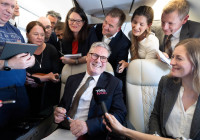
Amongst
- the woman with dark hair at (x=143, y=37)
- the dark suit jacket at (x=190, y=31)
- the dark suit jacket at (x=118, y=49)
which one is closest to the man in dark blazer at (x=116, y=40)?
the dark suit jacket at (x=118, y=49)

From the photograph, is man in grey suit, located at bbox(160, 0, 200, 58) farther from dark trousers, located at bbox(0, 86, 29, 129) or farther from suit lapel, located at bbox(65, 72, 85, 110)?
dark trousers, located at bbox(0, 86, 29, 129)

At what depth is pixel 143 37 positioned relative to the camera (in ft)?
6.29

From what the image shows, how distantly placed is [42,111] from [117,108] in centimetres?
84

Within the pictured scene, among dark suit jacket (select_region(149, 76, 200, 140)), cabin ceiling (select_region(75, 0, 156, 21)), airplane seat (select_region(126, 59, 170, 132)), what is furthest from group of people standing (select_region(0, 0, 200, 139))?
cabin ceiling (select_region(75, 0, 156, 21))

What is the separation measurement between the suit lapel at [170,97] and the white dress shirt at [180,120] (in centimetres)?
2

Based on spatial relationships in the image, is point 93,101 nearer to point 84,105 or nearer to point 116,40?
point 84,105

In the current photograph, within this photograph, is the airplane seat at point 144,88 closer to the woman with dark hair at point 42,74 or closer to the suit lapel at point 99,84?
the suit lapel at point 99,84

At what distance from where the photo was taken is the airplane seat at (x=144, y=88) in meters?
1.66

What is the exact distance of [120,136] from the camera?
1.25 meters

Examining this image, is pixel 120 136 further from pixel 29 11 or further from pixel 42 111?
pixel 29 11

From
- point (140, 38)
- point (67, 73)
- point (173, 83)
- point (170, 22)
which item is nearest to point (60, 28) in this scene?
point (67, 73)

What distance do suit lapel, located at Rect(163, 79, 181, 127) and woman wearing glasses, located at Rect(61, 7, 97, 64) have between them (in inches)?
44.7

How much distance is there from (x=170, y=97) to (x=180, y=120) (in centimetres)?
18

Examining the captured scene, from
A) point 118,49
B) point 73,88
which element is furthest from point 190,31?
point 73,88
